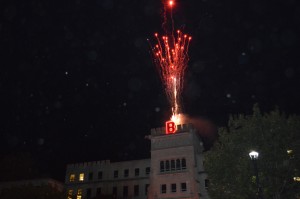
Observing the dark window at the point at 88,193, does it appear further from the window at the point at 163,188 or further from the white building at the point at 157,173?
the window at the point at 163,188

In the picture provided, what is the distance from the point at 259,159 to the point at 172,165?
2538cm

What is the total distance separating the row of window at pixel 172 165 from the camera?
191ft

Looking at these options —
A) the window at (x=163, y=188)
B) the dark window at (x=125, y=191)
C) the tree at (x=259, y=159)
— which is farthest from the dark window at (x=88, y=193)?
the tree at (x=259, y=159)

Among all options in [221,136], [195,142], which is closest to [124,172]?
[195,142]

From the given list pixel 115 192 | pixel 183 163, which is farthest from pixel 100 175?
pixel 183 163

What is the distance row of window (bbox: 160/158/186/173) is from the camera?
5819 centimetres

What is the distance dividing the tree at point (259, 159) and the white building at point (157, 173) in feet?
63.5

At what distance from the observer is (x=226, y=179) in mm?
36344

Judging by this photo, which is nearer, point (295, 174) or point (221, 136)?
point (295, 174)

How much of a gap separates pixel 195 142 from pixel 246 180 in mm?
26858

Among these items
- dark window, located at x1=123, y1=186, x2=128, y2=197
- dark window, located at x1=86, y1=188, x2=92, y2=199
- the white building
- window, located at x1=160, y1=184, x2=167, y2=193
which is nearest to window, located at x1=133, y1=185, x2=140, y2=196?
the white building

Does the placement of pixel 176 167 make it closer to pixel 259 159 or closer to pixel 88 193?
pixel 88 193

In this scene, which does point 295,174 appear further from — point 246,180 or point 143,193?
point 143,193

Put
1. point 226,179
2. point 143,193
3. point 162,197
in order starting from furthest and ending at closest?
point 143,193 → point 162,197 → point 226,179
